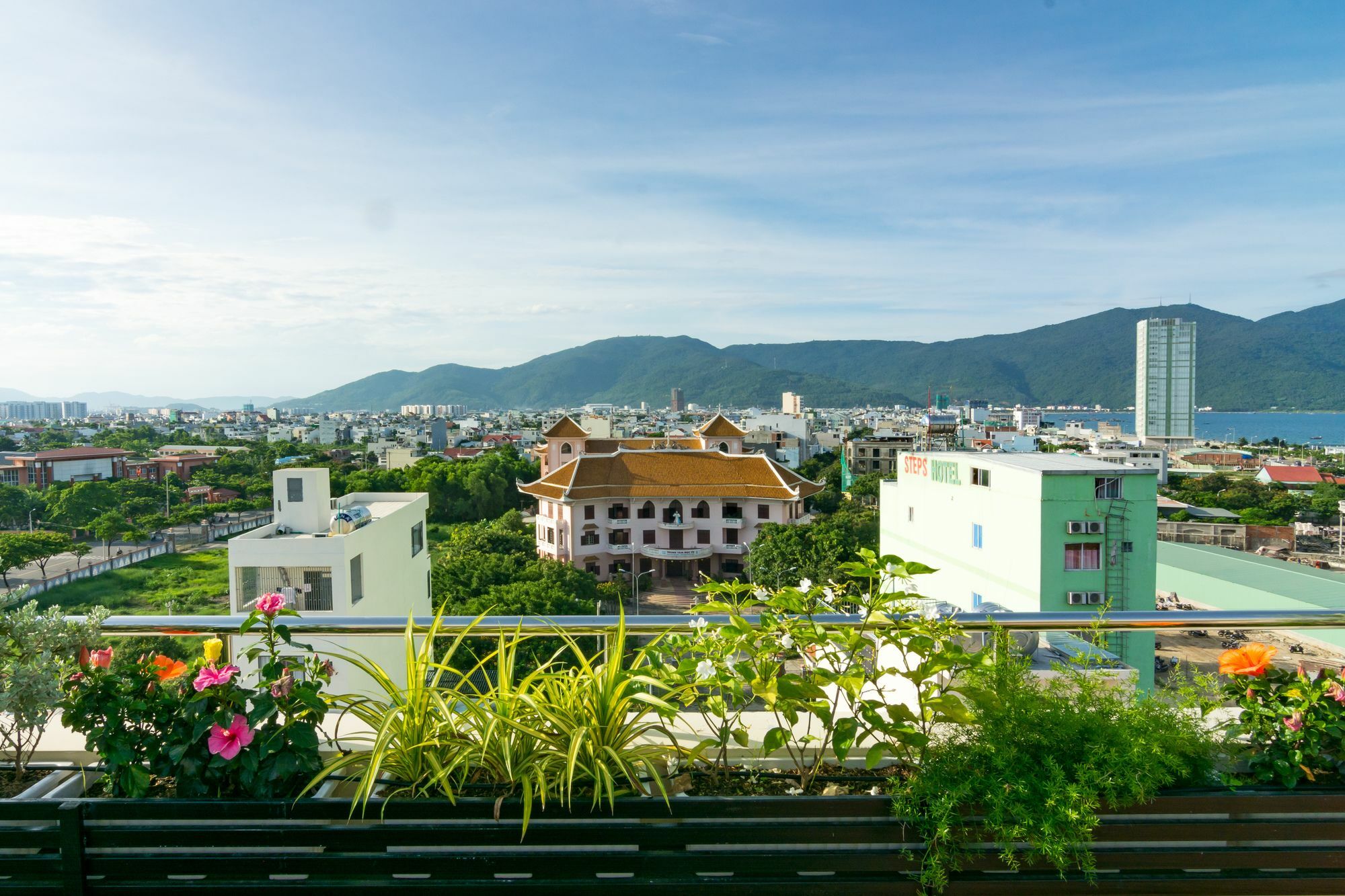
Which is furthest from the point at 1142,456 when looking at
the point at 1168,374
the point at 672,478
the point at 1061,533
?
the point at 1168,374

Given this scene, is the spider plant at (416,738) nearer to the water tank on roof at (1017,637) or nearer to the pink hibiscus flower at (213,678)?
the pink hibiscus flower at (213,678)

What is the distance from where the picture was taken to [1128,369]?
18888 centimetres

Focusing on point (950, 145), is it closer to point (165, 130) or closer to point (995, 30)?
point (995, 30)

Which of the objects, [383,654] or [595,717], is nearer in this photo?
[595,717]

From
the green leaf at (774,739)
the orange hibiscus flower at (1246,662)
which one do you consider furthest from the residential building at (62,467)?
the orange hibiscus flower at (1246,662)

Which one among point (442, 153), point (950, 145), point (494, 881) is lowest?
point (494, 881)

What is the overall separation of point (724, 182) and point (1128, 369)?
205337 mm

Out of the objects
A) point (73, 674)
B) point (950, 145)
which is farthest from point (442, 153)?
point (950, 145)

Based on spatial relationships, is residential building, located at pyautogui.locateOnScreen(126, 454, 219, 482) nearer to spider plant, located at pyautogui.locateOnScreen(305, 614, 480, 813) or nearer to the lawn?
the lawn

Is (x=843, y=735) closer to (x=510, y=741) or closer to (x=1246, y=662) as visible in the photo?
(x=510, y=741)

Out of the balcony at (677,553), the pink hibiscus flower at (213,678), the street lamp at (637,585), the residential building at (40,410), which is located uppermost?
the residential building at (40,410)

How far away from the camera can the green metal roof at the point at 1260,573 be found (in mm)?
20266

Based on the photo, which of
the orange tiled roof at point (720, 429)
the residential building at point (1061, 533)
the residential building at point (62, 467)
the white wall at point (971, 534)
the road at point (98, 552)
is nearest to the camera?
the residential building at point (1061, 533)

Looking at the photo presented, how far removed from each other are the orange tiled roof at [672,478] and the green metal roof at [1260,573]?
1258 cm
